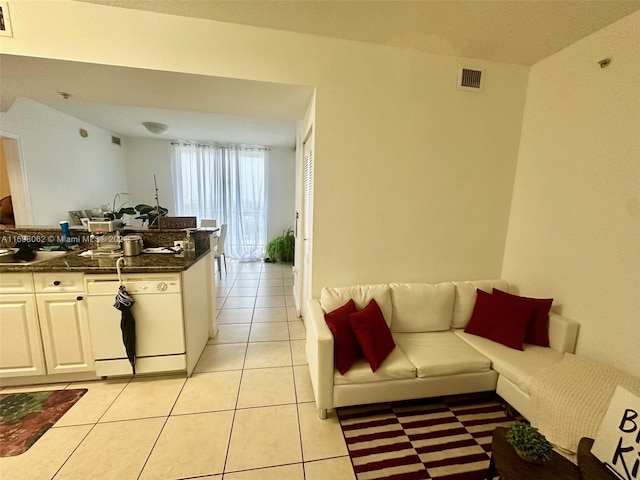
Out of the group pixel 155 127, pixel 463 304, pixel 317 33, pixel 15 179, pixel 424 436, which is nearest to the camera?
pixel 424 436

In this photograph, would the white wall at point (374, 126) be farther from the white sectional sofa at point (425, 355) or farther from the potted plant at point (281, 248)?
the potted plant at point (281, 248)

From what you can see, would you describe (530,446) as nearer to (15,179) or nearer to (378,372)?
(378,372)

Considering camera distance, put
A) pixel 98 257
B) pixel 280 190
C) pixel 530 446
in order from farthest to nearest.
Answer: pixel 280 190 → pixel 98 257 → pixel 530 446

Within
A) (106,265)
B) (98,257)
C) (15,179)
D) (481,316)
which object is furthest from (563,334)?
(15,179)

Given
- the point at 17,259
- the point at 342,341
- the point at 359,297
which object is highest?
the point at 17,259

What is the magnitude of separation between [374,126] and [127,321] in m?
2.51

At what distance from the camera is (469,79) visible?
229cm

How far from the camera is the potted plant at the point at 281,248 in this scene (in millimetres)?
5953

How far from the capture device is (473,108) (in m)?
2.35

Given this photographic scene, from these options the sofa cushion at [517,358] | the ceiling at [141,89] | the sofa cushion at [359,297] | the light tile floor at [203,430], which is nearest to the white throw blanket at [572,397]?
the sofa cushion at [517,358]

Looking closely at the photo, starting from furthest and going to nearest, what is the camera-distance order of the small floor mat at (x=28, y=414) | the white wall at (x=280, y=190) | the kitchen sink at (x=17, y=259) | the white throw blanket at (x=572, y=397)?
the white wall at (x=280, y=190)
the kitchen sink at (x=17, y=259)
the small floor mat at (x=28, y=414)
the white throw blanket at (x=572, y=397)

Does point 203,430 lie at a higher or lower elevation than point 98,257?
lower

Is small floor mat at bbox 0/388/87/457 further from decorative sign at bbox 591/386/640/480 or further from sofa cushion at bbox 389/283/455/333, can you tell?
decorative sign at bbox 591/386/640/480

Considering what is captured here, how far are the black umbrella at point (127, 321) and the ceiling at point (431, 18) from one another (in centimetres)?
205
